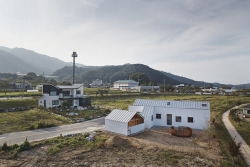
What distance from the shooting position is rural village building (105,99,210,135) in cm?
2375

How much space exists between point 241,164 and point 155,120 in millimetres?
13860

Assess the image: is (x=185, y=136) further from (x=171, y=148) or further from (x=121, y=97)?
(x=121, y=97)

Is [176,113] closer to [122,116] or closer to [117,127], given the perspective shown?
[122,116]

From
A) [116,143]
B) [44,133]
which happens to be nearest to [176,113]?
[116,143]

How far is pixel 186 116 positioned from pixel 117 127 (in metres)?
11.0

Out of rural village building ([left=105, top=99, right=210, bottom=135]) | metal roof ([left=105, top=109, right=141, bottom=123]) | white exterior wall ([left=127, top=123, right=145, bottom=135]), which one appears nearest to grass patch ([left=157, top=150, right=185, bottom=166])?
white exterior wall ([left=127, top=123, right=145, bottom=135])

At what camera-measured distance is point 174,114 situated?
25031 millimetres

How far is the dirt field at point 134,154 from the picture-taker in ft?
43.0

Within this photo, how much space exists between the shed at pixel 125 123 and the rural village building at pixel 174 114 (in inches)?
8.3

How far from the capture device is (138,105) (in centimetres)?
2762

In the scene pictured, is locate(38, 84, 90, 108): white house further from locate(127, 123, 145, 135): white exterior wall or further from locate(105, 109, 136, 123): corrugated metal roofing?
locate(127, 123, 145, 135): white exterior wall

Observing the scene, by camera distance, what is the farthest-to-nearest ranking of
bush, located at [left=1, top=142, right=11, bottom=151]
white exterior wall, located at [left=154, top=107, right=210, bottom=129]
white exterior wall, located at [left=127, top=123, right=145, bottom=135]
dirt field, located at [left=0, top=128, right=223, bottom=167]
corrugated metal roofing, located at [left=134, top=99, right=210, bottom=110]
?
corrugated metal roofing, located at [left=134, top=99, right=210, bottom=110] < white exterior wall, located at [left=154, top=107, right=210, bottom=129] < white exterior wall, located at [left=127, top=123, right=145, bottom=135] < bush, located at [left=1, top=142, right=11, bottom=151] < dirt field, located at [left=0, top=128, right=223, bottom=167]

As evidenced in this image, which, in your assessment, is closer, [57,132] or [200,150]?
[200,150]

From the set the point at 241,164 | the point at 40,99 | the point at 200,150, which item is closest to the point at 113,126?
the point at 200,150
